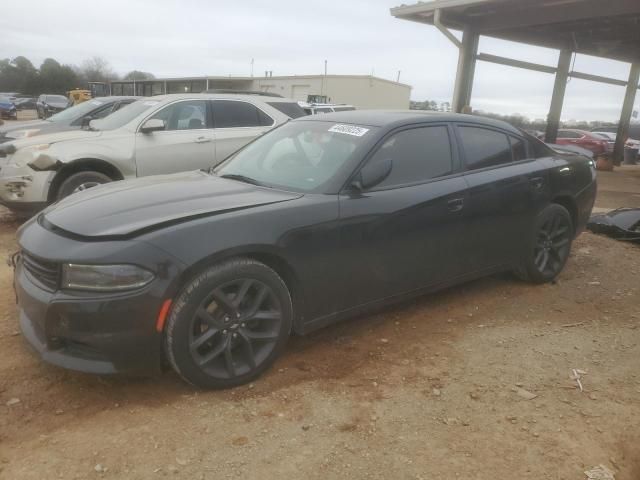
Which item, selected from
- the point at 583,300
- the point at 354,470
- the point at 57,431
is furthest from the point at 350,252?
the point at 583,300

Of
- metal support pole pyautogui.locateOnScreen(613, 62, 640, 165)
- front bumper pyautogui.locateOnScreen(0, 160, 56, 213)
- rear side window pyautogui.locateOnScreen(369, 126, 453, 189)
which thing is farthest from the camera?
metal support pole pyautogui.locateOnScreen(613, 62, 640, 165)

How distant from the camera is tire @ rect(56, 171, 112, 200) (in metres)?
6.12

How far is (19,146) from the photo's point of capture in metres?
6.20

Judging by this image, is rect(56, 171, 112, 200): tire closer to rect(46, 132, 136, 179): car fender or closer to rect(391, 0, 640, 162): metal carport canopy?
rect(46, 132, 136, 179): car fender

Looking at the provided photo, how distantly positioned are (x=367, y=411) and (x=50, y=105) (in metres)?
38.8

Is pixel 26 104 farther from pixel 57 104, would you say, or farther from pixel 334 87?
pixel 334 87

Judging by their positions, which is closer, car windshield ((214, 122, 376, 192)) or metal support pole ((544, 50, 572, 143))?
car windshield ((214, 122, 376, 192))

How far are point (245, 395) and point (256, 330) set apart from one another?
36cm

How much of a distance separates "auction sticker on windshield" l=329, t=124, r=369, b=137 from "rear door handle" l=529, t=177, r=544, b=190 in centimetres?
171

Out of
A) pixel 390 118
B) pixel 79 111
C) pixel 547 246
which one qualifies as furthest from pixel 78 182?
pixel 547 246

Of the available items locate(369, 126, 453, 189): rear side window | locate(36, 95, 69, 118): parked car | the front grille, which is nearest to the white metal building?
locate(36, 95, 69, 118): parked car

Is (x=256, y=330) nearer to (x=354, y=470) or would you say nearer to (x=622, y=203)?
(x=354, y=470)

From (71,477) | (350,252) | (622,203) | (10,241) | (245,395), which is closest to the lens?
(71,477)

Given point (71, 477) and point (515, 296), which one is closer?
point (71, 477)
